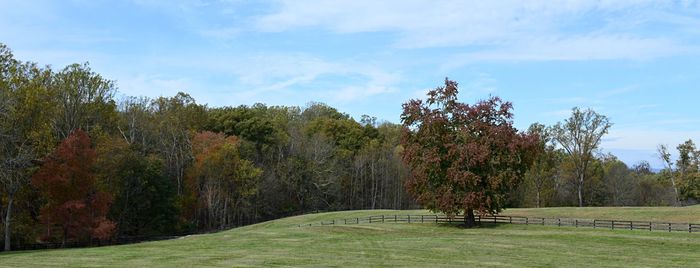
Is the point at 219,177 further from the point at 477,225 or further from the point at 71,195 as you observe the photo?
the point at 477,225

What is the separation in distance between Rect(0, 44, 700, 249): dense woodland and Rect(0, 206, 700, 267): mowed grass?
39.4 ft

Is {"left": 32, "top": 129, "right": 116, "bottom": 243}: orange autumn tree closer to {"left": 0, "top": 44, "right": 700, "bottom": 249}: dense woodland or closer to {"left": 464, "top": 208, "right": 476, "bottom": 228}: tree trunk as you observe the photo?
{"left": 0, "top": 44, "right": 700, "bottom": 249}: dense woodland

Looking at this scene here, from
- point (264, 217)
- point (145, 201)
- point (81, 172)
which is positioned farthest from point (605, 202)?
point (81, 172)

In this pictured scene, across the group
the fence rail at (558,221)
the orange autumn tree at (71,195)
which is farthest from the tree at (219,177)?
the orange autumn tree at (71,195)

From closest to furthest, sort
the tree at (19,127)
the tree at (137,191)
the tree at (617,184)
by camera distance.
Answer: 1. the tree at (19,127)
2. the tree at (137,191)
3. the tree at (617,184)

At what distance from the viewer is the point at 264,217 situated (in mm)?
88875

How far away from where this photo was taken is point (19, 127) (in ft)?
162

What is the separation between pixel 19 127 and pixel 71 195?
24.1 ft

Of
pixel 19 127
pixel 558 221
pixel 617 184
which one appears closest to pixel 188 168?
pixel 19 127

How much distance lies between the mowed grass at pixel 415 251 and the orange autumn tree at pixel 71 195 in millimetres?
11728

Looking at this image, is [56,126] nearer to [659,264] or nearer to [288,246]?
[288,246]

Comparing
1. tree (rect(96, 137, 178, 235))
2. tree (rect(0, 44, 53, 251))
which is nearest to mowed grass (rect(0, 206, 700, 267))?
tree (rect(0, 44, 53, 251))

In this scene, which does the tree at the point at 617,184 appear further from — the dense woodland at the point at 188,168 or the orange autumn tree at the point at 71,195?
the orange autumn tree at the point at 71,195

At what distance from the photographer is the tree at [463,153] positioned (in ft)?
166
